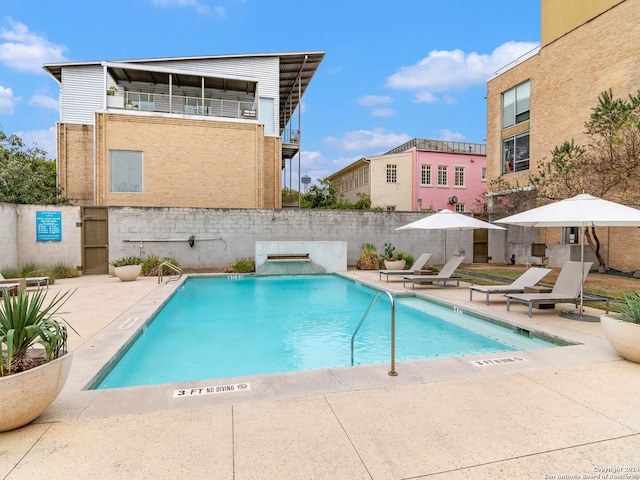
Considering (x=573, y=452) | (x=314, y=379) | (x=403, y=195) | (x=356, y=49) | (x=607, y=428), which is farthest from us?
(x=403, y=195)

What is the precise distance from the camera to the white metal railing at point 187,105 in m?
19.0

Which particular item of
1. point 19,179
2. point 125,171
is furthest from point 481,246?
point 19,179

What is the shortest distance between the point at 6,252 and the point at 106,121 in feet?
27.1

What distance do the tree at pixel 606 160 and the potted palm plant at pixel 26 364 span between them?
12.5m

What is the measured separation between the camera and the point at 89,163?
20984mm

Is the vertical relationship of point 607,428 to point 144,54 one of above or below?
below

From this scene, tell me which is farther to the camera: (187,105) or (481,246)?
(187,105)

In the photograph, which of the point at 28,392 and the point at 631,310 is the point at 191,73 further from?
the point at 631,310

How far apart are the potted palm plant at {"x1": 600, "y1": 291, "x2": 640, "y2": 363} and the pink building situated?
90.2 feet

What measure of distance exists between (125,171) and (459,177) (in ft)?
89.6

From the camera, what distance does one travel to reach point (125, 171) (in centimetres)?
1856

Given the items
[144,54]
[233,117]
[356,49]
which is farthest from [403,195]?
[144,54]

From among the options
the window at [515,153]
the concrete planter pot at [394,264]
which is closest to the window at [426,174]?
the window at [515,153]

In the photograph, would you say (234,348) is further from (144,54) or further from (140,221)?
(144,54)
